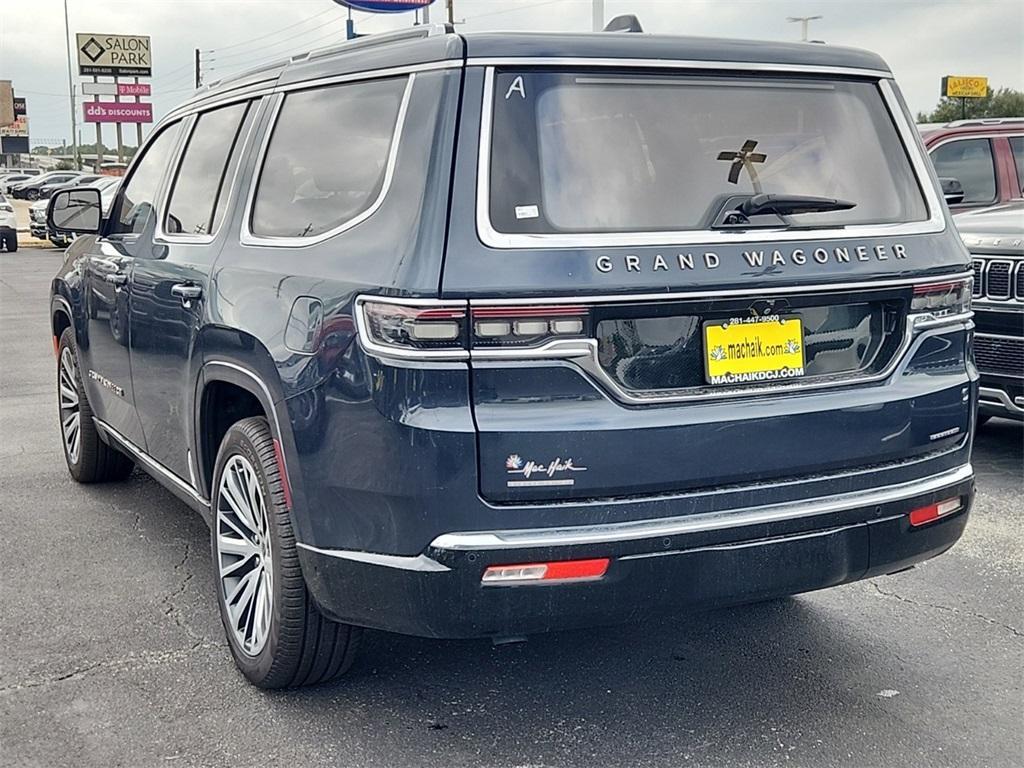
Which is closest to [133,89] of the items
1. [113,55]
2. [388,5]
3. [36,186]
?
[113,55]

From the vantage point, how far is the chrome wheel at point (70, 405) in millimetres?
5773

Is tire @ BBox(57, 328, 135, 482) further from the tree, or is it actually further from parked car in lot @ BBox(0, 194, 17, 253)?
the tree

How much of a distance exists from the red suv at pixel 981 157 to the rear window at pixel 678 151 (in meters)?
5.13

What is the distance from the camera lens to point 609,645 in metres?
3.85

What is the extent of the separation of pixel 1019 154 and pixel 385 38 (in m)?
6.28

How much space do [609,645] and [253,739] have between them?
1240mm

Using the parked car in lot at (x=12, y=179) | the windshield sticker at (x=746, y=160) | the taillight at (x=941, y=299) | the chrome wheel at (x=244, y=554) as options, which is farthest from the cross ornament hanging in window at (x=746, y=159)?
the parked car in lot at (x=12, y=179)

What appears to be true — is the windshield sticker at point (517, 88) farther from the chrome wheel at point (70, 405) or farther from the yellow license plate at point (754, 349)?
the chrome wheel at point (70, 405)

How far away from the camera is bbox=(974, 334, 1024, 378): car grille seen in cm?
588

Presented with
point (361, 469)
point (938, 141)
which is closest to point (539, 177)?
point (361, 469)

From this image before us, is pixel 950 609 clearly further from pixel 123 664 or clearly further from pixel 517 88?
pixel 123 664

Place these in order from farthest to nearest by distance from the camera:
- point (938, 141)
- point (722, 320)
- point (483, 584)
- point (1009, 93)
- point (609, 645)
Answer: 1. point (1009, 93)
2. point (938, 141)
3. point (609, 645)
4. point (722, 320)
5. point (483, 584)

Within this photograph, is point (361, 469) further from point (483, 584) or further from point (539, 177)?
point (539, 177)

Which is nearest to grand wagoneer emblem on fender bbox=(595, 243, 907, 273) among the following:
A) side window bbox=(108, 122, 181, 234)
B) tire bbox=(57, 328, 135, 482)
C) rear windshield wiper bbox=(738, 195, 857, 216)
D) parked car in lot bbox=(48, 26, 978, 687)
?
parked car in lot bbox=(48, 26, 978, 687)
